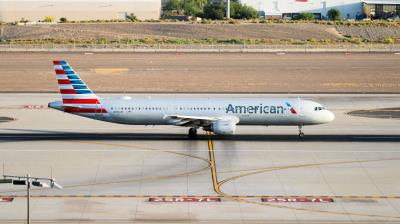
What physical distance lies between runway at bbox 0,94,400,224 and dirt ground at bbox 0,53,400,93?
26789mm

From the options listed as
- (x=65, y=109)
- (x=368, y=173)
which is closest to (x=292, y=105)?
(x=368, y=173)

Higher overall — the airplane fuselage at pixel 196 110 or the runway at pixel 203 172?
the airplane fuselage at pixel 196 110

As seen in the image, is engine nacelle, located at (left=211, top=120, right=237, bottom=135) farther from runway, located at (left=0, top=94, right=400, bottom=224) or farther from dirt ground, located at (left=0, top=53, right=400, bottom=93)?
dirt ground, located at (left=0, top=53, right=400, bottom=93)

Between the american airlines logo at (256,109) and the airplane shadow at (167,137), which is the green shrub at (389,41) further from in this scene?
the american airlines logo at (256,109)

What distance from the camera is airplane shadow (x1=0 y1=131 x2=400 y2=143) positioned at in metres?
74.1

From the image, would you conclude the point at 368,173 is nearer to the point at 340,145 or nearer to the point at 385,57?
the point at 340,145

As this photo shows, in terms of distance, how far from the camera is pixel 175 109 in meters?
73.2

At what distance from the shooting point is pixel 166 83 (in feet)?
379

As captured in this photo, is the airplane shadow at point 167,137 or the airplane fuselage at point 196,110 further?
the airplane shadow at point 167,137

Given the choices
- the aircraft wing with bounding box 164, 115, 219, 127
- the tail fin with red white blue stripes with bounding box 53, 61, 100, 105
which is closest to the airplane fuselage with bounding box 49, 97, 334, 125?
the aircraft wing with bounding box 164, 115, 219, 127

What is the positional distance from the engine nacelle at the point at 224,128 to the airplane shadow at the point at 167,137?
7.85ft

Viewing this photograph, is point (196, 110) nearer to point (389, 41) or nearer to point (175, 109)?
point (175, 109)

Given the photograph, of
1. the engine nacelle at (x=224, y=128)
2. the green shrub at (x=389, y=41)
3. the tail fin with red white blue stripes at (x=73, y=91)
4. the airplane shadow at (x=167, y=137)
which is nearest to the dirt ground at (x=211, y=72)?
the airplane shadow at (x=167, y=137)

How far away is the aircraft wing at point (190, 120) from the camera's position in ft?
237
